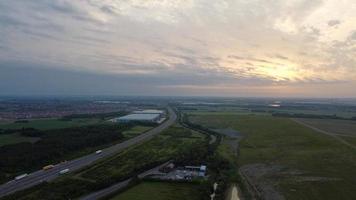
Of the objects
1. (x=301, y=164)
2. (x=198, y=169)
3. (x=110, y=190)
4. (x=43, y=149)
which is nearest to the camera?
(x=110, y=190)

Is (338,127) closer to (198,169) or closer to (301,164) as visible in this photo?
(301,164)

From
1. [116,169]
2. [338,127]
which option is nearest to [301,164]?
[116,169]

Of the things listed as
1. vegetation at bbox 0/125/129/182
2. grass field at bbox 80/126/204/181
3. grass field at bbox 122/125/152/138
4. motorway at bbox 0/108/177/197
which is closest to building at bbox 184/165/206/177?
grass field at bbox 80/126/204/181

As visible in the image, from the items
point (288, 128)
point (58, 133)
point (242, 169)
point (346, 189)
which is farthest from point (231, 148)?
point (58, 133)

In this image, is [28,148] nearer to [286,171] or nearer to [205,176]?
[205,176]

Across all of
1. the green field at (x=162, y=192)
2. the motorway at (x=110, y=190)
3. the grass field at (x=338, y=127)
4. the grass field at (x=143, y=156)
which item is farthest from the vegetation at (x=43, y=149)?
the grass field at (x=338, y=127)

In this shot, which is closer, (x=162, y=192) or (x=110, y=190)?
(x=162, y=192)

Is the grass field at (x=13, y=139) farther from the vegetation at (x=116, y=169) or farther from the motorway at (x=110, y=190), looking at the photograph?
the motorway at (x=110, y=190)
